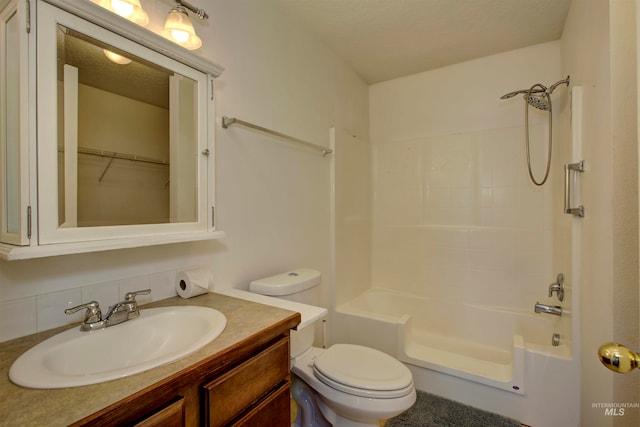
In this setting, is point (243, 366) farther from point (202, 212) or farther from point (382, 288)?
point (382, 288)

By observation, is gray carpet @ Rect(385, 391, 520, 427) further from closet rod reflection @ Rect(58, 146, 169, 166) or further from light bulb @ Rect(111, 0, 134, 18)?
light bulb @ Rect(111, 0, 134, 18)

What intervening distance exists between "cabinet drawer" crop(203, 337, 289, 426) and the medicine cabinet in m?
0.51

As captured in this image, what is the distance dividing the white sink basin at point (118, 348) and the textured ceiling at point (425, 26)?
176cm

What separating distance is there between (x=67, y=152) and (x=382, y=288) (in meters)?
2.45

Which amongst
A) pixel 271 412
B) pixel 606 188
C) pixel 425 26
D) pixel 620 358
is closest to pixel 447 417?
pixel 271 412

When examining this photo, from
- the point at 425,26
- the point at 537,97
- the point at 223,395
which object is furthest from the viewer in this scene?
the point at 537,97

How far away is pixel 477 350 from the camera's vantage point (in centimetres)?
223

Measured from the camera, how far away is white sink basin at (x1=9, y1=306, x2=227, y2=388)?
25.5 inches

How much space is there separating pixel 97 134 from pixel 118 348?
686 mm

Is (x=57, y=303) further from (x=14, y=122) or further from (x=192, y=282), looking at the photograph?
(x=14, y=122)

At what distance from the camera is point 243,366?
0.85 metres

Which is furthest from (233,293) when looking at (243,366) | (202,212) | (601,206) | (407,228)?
(407,228)

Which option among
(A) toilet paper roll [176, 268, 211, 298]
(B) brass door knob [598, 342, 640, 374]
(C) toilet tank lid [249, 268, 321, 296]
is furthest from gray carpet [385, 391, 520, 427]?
(B) brass door knob [598, 342, 640, 374]

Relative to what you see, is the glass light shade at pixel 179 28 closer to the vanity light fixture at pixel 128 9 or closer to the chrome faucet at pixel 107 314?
the vanity light fixture at pixel 128 9
